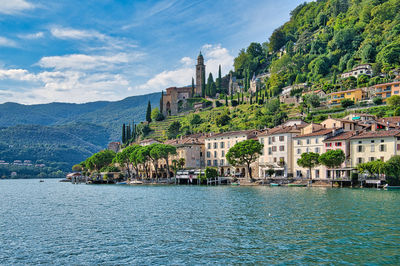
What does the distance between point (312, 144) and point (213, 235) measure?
5699cm

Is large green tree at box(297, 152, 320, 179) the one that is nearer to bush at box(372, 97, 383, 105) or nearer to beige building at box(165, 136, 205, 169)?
beige building at box(165, 136, 205, 169)

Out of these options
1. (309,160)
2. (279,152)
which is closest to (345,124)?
(309,160)

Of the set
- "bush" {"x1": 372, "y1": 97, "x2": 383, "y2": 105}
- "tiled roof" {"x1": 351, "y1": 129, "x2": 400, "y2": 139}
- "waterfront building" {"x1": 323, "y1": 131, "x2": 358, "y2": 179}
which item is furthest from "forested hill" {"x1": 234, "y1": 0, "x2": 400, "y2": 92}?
"tiled roof" {"x1": 351, "y1": 129, "x2": 400, "y2": 139}

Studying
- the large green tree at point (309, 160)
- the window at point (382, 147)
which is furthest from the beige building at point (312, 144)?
the window at point (382, 147)

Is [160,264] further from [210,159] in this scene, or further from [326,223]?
[210,159]

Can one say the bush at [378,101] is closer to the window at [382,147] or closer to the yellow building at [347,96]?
the yellow building at [347,96]

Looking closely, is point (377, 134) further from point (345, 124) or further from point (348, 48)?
point (348, 48)

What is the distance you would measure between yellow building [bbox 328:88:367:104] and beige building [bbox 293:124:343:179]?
3992 centimetres

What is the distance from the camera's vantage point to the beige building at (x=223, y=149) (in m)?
100.0

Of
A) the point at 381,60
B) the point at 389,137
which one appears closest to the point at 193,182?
the point at 389,137

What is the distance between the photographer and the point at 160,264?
73.6 feet

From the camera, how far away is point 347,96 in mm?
123125

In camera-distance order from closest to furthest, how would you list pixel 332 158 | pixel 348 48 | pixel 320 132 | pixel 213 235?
pixel 213 235 → pixel 332 158 → pixel 320 132 → pixel 348 48

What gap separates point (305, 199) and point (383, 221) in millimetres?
17645
